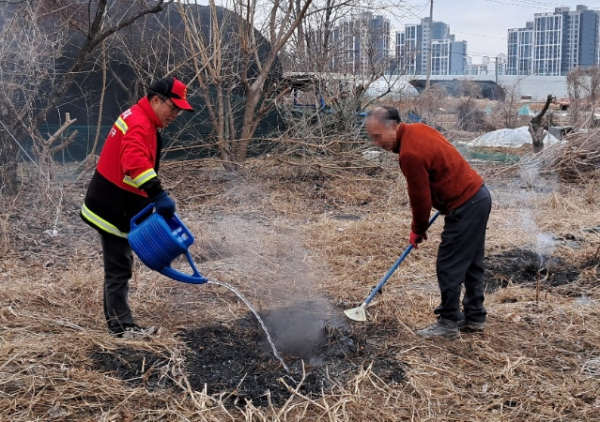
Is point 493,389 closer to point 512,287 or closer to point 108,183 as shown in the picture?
point 512,287

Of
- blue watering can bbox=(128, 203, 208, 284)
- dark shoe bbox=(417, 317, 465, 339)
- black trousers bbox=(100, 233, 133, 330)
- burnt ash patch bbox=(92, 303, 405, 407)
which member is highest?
blue watering can bbox=(128, 203, 208, 284)

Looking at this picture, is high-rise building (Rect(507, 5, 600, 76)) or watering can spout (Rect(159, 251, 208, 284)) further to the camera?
high-rise building (Rect(507, 5, 600, 76))

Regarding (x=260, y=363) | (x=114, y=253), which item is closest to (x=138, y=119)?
(x=114, y=253)

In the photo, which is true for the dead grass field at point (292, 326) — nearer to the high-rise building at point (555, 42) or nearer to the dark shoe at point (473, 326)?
the dark shoe at point (473, 326)

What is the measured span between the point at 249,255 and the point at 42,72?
358 centimetres

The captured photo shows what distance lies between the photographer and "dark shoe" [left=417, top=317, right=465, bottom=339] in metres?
3.96

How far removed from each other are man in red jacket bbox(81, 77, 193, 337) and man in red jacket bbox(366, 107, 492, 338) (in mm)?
1244

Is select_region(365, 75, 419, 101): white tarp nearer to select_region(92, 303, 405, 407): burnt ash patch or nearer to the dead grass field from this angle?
the dead grass field

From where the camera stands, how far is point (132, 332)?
3.79m

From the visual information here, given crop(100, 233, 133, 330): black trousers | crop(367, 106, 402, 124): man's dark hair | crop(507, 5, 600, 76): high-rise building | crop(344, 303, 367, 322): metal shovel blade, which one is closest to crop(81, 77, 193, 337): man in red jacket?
crop(100, 233, 133, 330): black trousers

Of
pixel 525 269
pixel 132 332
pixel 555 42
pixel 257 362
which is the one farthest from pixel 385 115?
pixel 555 42

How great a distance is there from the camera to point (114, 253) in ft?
12.2

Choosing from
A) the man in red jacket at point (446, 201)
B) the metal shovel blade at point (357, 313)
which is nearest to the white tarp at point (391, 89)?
the metal shovel blade at point (357, 313)

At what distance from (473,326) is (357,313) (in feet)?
2.58
